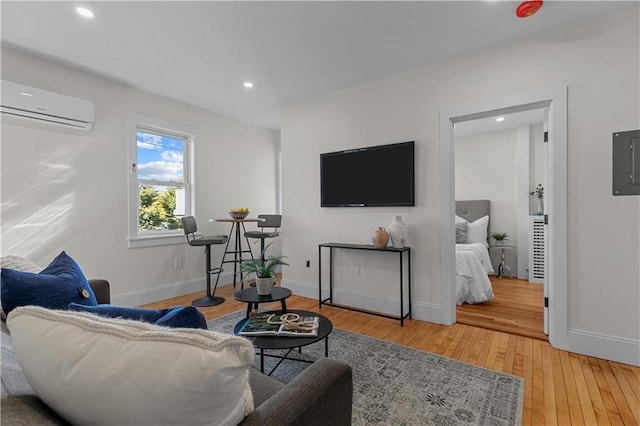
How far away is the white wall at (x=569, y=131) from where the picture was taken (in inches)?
85.4

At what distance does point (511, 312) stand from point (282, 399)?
10.7 feet

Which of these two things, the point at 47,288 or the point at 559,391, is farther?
the point at 559,391

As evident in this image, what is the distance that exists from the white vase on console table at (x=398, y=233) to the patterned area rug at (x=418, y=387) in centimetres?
98

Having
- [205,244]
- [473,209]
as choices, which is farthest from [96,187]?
[473,209]

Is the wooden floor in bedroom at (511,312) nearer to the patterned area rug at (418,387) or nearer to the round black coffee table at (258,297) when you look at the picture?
the patterned area rug at (418,387)

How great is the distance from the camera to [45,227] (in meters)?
2.86

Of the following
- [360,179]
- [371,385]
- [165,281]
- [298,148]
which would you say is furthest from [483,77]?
[165,281]

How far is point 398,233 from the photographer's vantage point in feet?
9.91

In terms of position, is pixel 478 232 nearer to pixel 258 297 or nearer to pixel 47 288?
pixel 258 297

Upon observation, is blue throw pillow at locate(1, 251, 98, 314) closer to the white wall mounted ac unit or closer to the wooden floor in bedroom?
the white wall mounted ac unit

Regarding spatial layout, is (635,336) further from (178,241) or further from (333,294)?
(178,241)

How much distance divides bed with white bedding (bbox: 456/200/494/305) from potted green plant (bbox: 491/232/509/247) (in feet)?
0.44

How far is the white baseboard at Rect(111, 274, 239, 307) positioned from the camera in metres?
3.38

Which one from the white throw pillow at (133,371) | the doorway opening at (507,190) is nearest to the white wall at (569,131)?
the doorway opening at (507,190)
